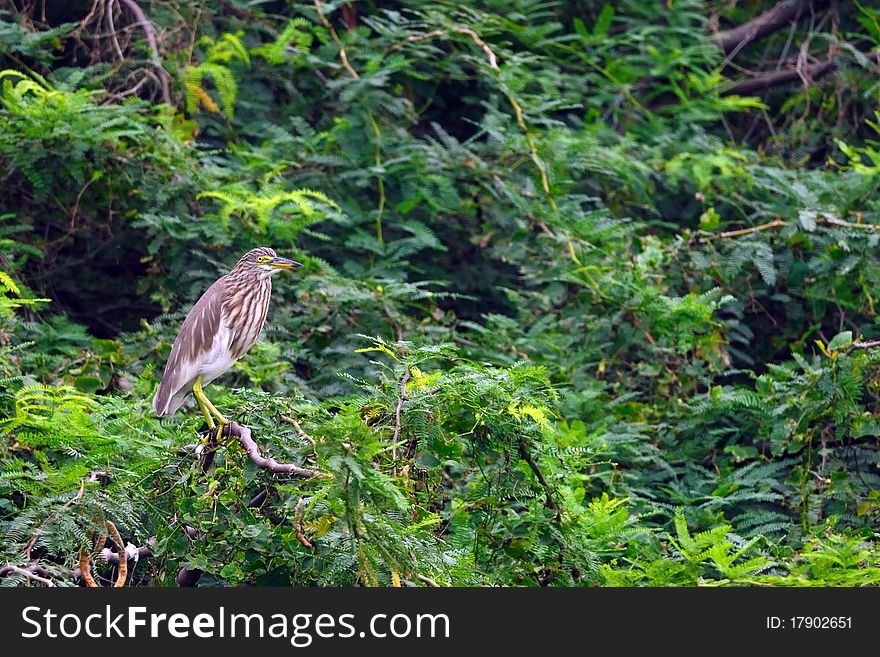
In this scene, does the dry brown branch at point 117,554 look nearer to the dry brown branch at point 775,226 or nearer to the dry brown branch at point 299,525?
the dry brown branch at point 299,525

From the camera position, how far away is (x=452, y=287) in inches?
300

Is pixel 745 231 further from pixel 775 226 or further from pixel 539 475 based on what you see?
pixel 539 475

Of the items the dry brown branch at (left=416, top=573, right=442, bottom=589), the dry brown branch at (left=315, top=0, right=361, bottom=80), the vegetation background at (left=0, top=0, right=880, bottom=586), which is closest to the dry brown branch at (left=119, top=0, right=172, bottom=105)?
the vegetation background at (left=0, top=0, right=880, bottom=586)

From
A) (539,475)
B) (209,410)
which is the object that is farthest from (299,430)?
(539,475)

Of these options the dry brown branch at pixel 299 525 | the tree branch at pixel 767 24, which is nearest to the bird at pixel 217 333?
the dry brown branch at pixel 299 525

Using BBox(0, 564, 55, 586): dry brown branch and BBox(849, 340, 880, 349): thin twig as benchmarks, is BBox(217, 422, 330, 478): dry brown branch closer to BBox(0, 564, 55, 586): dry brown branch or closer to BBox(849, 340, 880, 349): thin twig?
BBox(0, 564, 55, 586): dry brown branch

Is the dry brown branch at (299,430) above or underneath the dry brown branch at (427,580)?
above

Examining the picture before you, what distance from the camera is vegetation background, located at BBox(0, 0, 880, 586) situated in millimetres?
4078

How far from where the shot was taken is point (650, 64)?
8.63 meters

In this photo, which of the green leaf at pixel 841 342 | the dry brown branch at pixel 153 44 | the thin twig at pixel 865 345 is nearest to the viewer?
the thin twig at pixel 865 345

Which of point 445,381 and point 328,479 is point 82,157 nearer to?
point 445,381

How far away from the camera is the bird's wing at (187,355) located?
5.09 meters

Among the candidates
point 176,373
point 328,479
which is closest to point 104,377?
point 176,373

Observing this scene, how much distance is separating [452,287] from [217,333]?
265 centimetres
